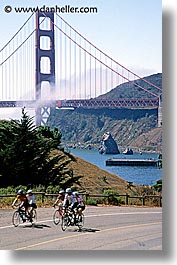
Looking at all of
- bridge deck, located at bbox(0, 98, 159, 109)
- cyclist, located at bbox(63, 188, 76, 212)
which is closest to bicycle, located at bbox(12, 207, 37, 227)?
cyclist, located at bbox(63, 188, 76, 212)

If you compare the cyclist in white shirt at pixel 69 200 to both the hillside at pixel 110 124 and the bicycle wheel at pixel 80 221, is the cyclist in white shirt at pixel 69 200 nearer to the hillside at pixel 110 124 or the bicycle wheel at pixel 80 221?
the bicycle wheel at pixel 80 221

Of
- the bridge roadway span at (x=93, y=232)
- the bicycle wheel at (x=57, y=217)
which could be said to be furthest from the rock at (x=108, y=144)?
the bicycle wheel at (x=57, y=217)

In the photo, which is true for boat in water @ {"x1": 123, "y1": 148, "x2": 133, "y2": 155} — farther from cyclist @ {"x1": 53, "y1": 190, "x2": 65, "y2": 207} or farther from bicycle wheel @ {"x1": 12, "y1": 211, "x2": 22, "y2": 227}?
bicycle wheel @ {"x1": 12, "y1": 211, "x2": 22, "y2": 227}

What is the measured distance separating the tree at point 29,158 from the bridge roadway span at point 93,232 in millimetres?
299

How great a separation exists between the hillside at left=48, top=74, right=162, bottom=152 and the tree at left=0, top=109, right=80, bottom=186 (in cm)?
15

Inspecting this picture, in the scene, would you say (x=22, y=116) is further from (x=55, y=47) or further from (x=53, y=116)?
(x=55, y=47)

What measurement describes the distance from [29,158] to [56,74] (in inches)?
25.8

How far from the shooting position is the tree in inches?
189

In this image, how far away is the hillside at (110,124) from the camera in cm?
461

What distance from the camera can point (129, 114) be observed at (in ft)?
15.1

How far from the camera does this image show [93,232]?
4.40 m

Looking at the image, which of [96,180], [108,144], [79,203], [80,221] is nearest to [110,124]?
[108,144]

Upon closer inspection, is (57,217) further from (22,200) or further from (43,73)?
(43,73)

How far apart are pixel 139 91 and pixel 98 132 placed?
410 millimetres
